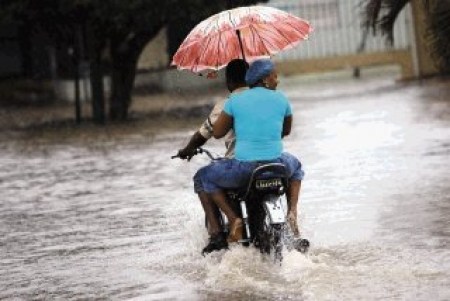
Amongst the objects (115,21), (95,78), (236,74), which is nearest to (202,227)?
(236,74)

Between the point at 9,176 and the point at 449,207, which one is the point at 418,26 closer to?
the point at 9,176

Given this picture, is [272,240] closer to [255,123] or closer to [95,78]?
[255,123]

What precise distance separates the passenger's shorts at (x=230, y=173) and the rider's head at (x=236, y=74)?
0.62m

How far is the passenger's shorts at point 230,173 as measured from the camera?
7880 millimetres

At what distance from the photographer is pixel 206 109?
103 feet

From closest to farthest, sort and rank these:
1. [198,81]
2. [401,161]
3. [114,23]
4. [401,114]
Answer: [401,161] → [401,114] → [114,23] → [198,81]

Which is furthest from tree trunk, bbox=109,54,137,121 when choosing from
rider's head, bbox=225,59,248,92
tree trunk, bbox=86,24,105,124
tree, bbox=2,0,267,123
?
rider's head, bbox=225,59,248,92

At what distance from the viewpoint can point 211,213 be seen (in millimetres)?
8211

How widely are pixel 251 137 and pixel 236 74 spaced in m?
0.62

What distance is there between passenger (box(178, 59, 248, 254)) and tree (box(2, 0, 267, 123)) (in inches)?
716

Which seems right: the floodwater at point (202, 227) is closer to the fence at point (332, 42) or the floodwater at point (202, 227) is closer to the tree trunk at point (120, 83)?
the tree trunk at point (120, 83)

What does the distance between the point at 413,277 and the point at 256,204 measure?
1236 millimetres

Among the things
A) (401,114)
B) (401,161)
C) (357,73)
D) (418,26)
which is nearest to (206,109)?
(418,26)

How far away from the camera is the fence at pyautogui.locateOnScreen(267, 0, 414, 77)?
1630 inches
